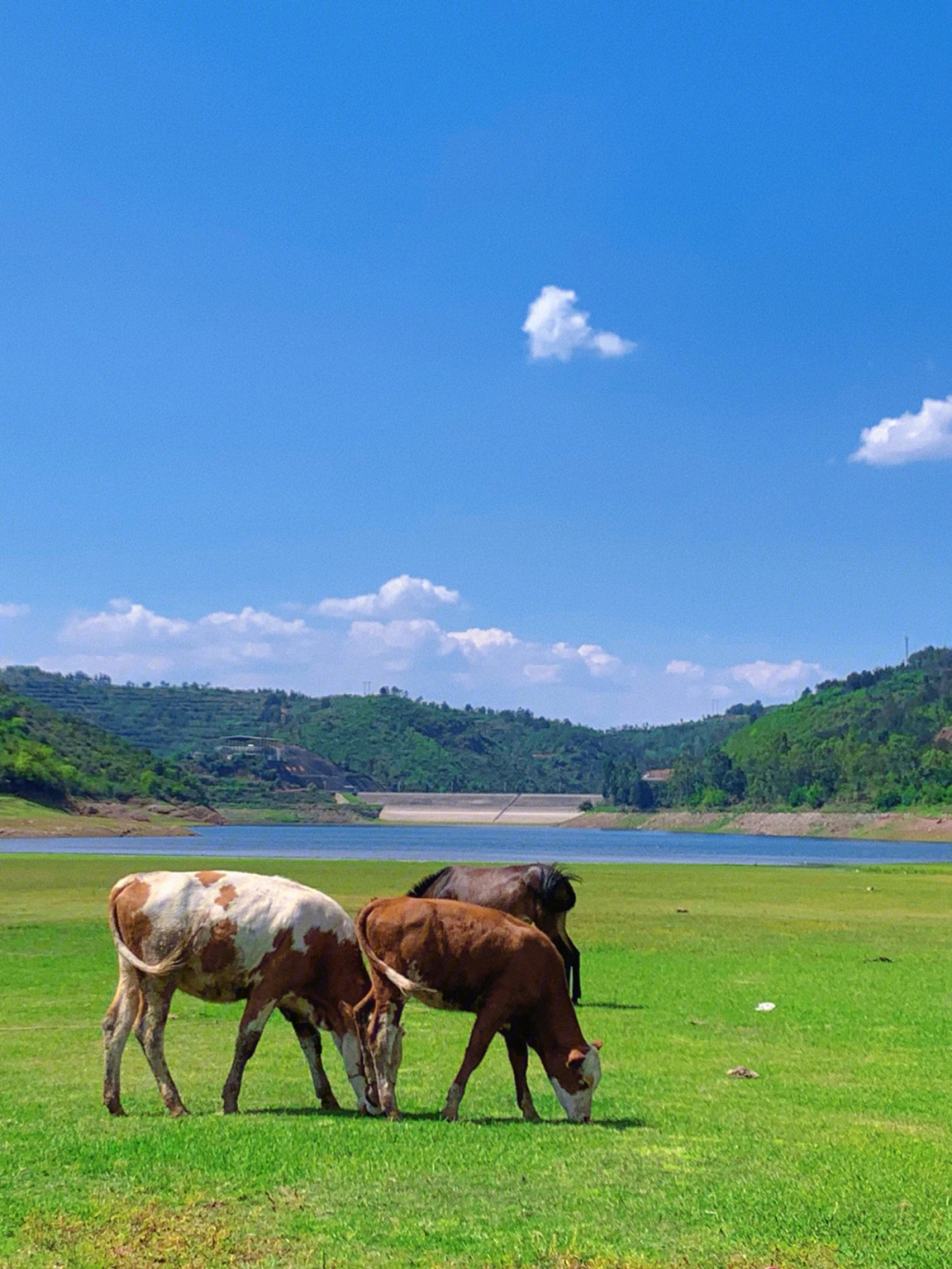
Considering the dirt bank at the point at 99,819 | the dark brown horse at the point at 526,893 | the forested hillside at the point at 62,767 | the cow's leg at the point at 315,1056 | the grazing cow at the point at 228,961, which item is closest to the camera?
the grazing cow at the point at 228,961

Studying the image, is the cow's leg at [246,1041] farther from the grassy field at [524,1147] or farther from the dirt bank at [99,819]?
the dirt bank at [99,819]

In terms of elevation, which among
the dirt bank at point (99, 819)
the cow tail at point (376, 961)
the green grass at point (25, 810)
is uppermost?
the cow tail at point (376, 961)

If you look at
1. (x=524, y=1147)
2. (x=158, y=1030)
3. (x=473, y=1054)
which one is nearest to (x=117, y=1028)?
(x=158, y=1030)

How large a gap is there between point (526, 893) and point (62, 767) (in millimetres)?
152033

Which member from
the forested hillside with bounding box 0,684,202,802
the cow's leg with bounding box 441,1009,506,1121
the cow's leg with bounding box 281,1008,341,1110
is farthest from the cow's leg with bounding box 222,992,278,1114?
the forested hillside with bounding box 0,684,202,802

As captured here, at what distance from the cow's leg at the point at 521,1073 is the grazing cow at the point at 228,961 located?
1354mm

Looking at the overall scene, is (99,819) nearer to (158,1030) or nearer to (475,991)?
(158,1030)

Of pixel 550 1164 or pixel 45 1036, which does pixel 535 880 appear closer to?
pixel 45 1036

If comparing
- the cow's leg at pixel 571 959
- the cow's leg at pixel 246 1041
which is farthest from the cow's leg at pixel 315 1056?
the cow's leg at pixel 571 959

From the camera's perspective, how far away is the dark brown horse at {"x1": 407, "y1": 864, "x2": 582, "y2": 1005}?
67.8ft

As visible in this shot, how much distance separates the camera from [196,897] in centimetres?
1150

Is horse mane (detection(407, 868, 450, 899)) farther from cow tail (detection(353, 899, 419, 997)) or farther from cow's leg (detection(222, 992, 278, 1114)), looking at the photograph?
cow's leg (detection(222, 992, 278, 1114))

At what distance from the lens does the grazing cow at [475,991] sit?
11188mm

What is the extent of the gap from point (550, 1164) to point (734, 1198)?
1527 mm
